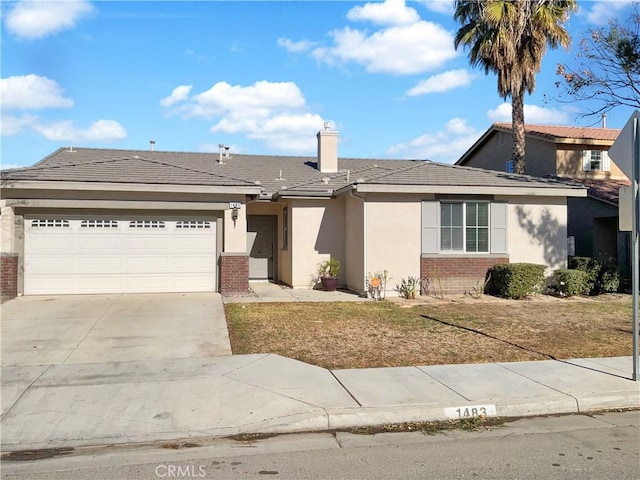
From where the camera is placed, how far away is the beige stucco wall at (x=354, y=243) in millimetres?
15273

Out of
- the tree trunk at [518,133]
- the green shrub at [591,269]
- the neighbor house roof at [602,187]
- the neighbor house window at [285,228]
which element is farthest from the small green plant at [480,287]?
the tree trunk at [518,133]

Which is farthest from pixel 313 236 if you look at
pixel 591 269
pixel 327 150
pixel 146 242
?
pixel 591 269

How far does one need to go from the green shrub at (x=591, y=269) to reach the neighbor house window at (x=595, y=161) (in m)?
8.05

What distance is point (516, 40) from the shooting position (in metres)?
20.1

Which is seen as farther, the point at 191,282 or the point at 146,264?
the point at 191,282

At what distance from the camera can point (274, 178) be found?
20.0 m

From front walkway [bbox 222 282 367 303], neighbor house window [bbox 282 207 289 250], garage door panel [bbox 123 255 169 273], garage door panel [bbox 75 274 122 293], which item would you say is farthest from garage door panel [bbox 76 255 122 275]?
neighbor house window [bbox 282 207 289 250]

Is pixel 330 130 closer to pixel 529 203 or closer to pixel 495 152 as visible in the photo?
pixel 529 203

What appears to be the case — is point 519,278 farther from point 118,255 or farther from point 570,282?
point 118,255

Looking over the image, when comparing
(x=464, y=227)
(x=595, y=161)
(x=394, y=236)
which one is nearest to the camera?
(x=394, y=236)

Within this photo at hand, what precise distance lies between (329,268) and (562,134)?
1424cm

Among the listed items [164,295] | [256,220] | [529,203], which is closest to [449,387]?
[164,295]

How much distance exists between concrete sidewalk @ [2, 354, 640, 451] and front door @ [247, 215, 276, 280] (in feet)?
37.1

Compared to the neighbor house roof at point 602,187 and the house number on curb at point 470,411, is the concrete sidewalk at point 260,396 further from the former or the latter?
the neighbor house roof at point 602,187
